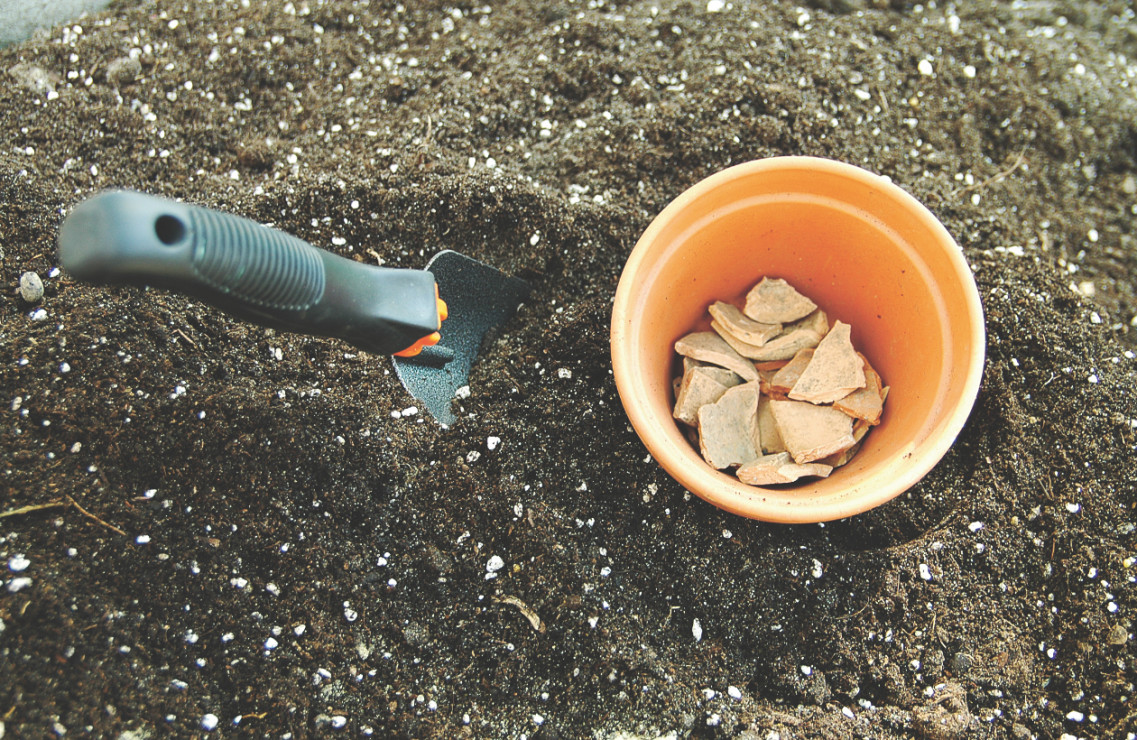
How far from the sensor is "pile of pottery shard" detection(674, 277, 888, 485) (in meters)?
1.27

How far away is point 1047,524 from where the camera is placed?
4.44ft

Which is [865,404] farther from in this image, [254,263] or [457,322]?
[254,263]

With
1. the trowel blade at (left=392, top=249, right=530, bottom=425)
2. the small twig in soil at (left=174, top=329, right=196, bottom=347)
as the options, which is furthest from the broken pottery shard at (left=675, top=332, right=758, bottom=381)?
the small twig in soil at (left=174, top=329, right=196, bottom=347)

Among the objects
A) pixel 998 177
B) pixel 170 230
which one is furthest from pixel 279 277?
pixel 998 177

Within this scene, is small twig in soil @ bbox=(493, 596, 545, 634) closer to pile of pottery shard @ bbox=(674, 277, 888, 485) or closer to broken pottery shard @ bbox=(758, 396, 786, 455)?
pile of pottery shard @ bbox=(674, 277, 888, 485)

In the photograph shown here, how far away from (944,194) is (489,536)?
1.24 m

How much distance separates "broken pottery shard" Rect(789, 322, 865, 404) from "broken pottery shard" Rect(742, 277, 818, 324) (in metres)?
0.09

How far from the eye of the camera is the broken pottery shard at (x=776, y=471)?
4.05ft

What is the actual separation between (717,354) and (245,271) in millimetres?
863

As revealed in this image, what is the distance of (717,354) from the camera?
1.38 m


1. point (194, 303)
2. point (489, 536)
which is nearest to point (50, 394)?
point (194, 303)

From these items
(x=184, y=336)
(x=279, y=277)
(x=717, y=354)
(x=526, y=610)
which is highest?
(x=279, y=277)

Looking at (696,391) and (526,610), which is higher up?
(696,391)

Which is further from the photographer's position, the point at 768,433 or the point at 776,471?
the point at 768,433
